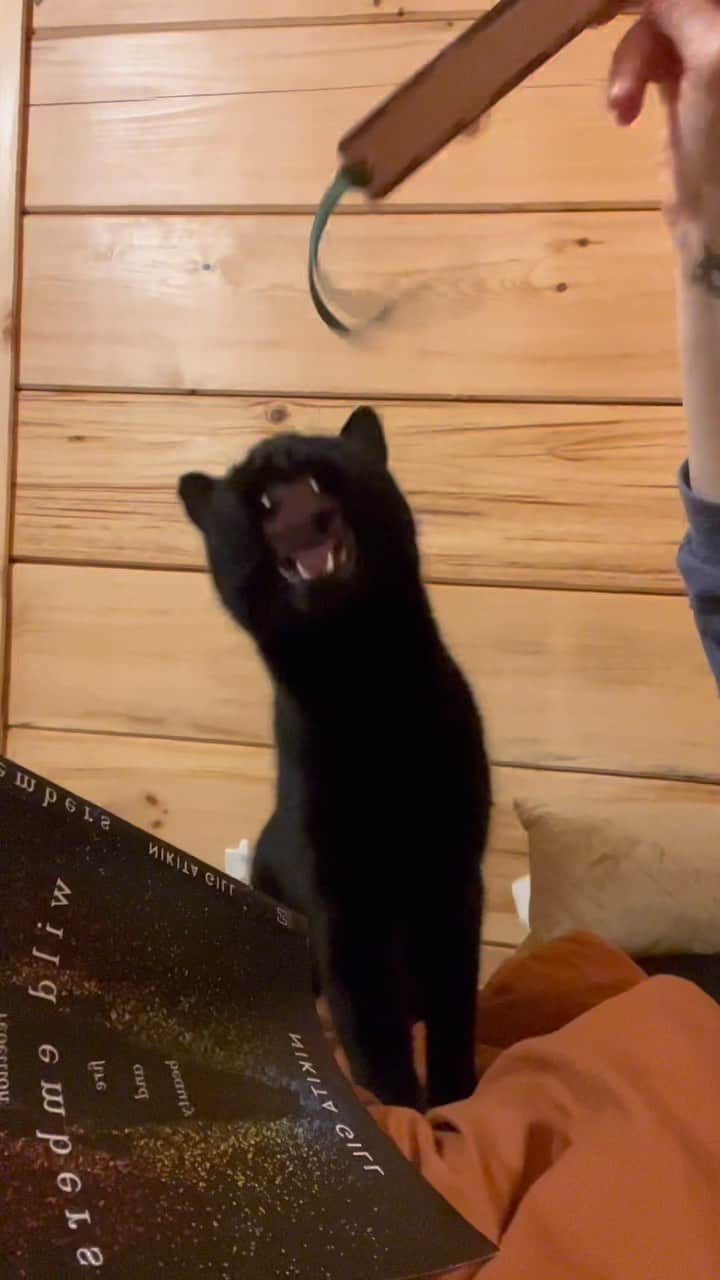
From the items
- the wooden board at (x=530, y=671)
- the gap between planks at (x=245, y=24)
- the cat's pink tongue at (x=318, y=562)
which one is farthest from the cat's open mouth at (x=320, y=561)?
the gap between planks at (x=245, y=24)

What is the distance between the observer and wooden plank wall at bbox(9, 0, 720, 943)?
1.11m

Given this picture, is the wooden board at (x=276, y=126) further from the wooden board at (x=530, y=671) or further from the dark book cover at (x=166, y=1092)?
the dark book cover at (x=166, y=1092)

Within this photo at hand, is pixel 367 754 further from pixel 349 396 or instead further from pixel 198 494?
pixel 349 396

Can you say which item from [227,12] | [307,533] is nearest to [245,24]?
[227,12]

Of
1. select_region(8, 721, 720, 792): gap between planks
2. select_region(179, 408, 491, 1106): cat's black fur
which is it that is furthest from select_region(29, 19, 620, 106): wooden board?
select_region(8, 721, 720, 792): gap between planks

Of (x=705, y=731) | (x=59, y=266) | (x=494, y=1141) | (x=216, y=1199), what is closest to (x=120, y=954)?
(x=216, y=1199)

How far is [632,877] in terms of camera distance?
39.0 inches

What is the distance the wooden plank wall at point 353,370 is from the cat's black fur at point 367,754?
16cm

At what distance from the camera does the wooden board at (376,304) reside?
1111 mm

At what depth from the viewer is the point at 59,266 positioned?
1.22 metres

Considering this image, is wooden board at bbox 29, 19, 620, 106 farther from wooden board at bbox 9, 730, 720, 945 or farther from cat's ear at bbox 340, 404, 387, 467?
wooden board at bbox 9, 730, 720, 945

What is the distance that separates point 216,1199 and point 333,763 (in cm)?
53

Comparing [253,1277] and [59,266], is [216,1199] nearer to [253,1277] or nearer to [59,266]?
[253,1277]

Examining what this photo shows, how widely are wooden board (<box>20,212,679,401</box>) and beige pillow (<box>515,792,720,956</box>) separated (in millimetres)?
466
